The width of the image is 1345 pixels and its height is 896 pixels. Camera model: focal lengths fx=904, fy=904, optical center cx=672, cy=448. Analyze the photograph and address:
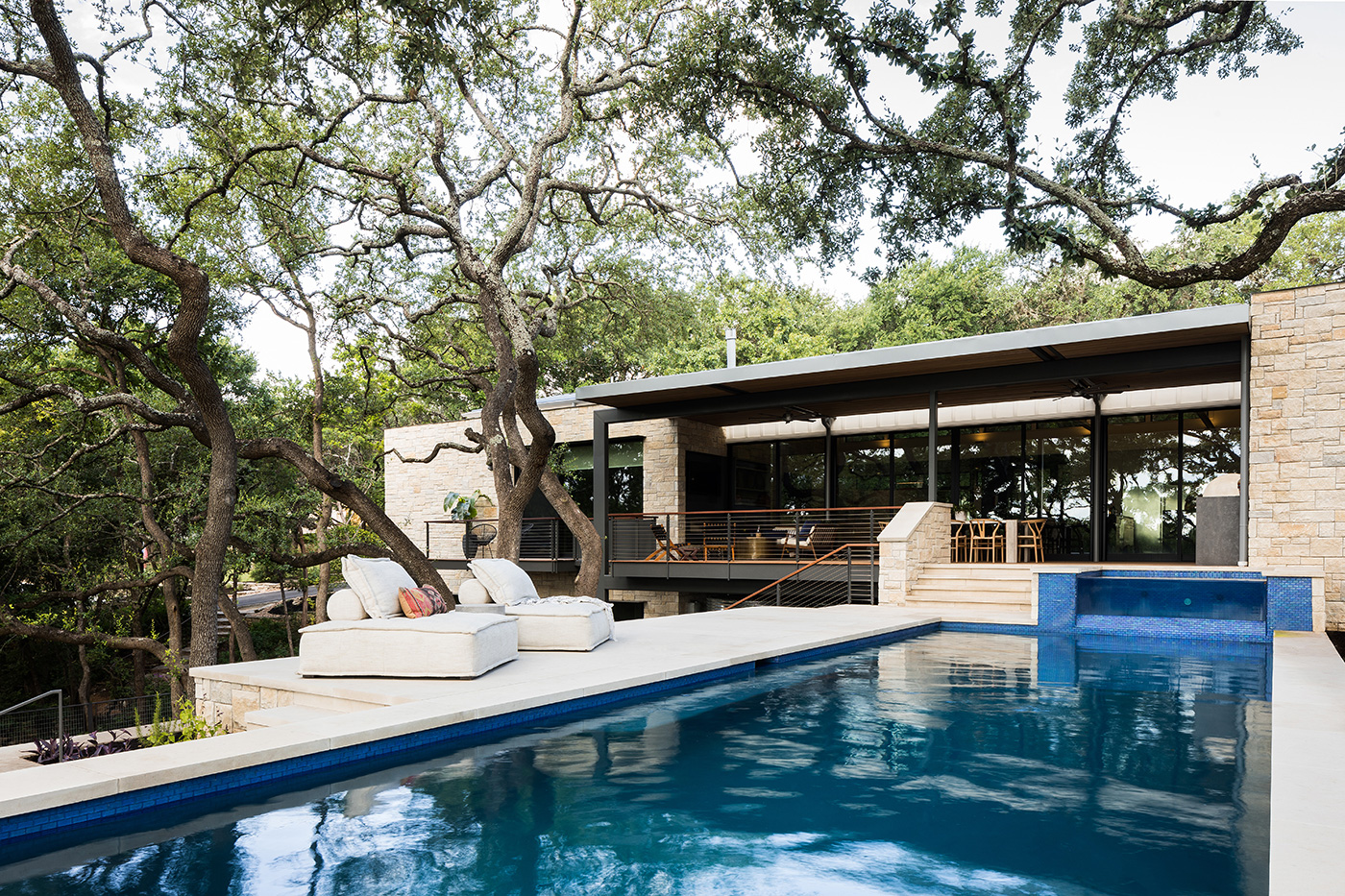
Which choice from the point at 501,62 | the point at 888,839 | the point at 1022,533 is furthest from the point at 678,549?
the point at 888,839

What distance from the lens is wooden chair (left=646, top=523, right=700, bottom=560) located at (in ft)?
49.9

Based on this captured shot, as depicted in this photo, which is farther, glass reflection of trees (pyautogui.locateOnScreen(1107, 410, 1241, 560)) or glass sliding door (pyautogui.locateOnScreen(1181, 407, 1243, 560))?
glass reflection of trees (pyautogui.locateOnScreen(1107, 410, 1241, 560))

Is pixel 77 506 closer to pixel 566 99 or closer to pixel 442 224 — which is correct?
pixel 442 224

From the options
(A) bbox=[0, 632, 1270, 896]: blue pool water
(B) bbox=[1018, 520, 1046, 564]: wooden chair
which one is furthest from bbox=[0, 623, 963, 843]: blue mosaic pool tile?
(B) bbox=[1018, 520, 1046, 564]: wooden chair

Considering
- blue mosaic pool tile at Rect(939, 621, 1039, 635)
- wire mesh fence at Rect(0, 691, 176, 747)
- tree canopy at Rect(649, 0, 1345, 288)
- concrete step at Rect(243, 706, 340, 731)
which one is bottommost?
wire mesh fence at Rect(0, 691, 176, 747)

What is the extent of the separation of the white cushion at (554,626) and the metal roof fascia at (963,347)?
21.5 feet

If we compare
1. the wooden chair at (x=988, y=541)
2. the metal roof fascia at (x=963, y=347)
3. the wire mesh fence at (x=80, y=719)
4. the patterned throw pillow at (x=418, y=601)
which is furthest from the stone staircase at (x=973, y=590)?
the wire mesh fence at (x=80, y=719)

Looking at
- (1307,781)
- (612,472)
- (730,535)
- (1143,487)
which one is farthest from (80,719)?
(1143,487)

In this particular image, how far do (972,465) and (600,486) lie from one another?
261 inches

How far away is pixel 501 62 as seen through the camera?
12.5 metres

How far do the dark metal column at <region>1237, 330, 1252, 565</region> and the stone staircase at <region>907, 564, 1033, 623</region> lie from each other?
2.38 meters

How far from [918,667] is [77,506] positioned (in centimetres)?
1395

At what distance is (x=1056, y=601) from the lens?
10.0m

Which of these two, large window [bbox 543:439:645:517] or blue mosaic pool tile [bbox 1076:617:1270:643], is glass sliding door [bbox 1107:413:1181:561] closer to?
blue mosaic pool tile [bbox 1076:617:1270:643]
